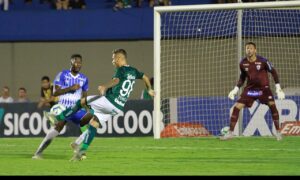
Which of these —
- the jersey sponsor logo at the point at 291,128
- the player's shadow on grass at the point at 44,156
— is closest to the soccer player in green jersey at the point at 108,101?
the player's shadow on grass at the point at 44,156

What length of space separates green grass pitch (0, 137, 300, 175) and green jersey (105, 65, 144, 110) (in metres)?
0.94

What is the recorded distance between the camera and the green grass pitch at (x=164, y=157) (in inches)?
504

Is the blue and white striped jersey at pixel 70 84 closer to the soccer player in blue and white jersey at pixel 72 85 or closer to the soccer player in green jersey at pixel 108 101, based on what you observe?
the soccer player in blue and white jersey at pixel 72 85

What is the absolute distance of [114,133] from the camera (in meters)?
22.7

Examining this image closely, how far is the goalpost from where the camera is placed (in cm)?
2150

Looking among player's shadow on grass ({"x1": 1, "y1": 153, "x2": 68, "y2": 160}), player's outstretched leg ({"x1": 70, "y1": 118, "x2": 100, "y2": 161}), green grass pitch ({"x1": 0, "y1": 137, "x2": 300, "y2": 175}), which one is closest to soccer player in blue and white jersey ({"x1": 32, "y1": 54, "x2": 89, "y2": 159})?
green grass pitch ({"x1": 0, "y1": 137, "x2": 300, "y2": 175})

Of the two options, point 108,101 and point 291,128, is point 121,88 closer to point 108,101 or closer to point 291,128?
point 108,101

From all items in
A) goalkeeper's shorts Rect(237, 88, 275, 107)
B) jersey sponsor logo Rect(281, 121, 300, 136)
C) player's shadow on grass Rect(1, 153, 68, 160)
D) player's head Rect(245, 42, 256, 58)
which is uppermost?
player's head Rect(245, 42, 256, 58)

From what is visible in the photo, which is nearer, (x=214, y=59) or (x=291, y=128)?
(x=291, y=128)

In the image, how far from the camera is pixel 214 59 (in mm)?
24719

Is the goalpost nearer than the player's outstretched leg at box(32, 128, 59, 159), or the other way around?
the player's outstretched leg at box(32, 128, 59, 159)

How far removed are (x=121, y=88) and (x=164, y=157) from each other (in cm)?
139

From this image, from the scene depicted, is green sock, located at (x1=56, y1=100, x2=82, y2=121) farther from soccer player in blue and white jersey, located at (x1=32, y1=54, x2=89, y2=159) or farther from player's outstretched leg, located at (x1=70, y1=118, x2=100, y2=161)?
soccer player in blue and white jersey, located at (x1=32, y1=54, x2=89, y2=159)

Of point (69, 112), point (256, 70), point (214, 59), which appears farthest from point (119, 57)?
point (214, 59)
